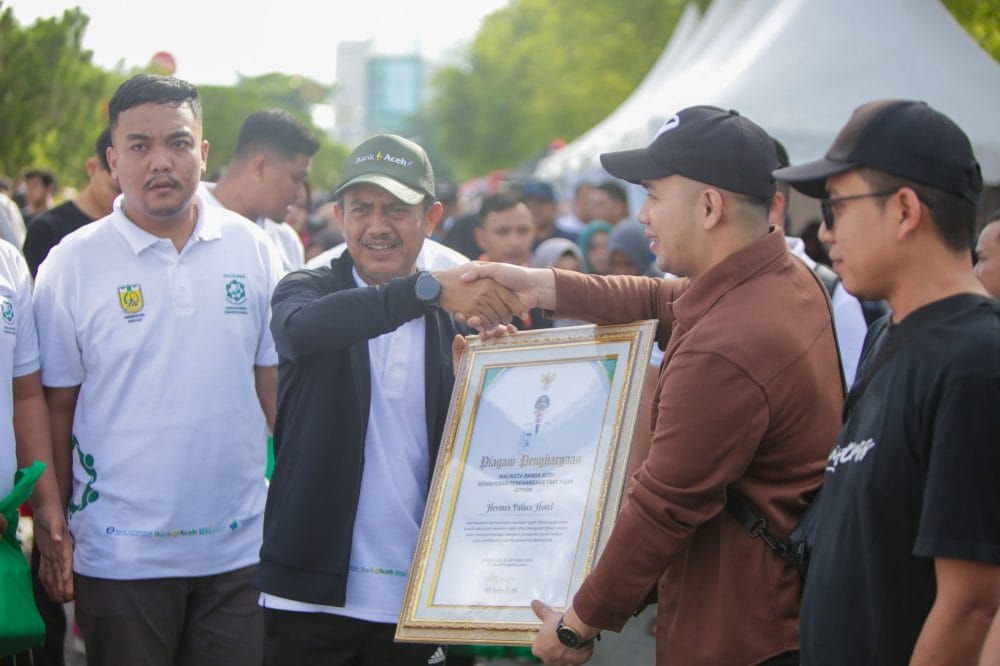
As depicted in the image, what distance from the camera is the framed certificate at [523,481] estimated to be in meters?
3.18

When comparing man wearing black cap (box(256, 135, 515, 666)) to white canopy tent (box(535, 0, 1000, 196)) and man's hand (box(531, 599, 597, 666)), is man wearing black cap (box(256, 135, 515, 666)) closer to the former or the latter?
man's hand (box(531, 599, 597, 666))

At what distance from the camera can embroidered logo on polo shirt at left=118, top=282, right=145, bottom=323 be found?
4090 millimetres

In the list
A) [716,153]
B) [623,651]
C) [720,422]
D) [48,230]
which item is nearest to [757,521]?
[720,422]

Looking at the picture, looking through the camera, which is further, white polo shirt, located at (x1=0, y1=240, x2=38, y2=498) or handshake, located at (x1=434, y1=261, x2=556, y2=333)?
white polo shirt, located at (x1=0, y1=240, x2=38, y2=498)

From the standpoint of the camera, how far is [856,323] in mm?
4566

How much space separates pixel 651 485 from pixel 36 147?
67.0 feet

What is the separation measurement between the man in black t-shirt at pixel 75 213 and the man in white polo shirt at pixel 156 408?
168 centimetres

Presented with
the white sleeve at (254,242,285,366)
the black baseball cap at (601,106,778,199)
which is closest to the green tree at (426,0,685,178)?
the white sleeve at (254,242,285,366)

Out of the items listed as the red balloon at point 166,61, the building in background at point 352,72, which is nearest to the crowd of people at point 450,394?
the red balloon at point 166,61

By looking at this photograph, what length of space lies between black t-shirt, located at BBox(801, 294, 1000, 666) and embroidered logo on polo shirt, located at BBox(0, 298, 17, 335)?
276 centimetres

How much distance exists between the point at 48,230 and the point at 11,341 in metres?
2.33

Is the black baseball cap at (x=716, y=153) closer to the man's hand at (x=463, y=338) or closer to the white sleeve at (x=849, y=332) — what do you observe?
the man's hand at (x=463, y=338)

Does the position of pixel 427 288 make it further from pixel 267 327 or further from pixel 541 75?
pixel 541 75

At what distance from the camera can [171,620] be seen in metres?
4.14
